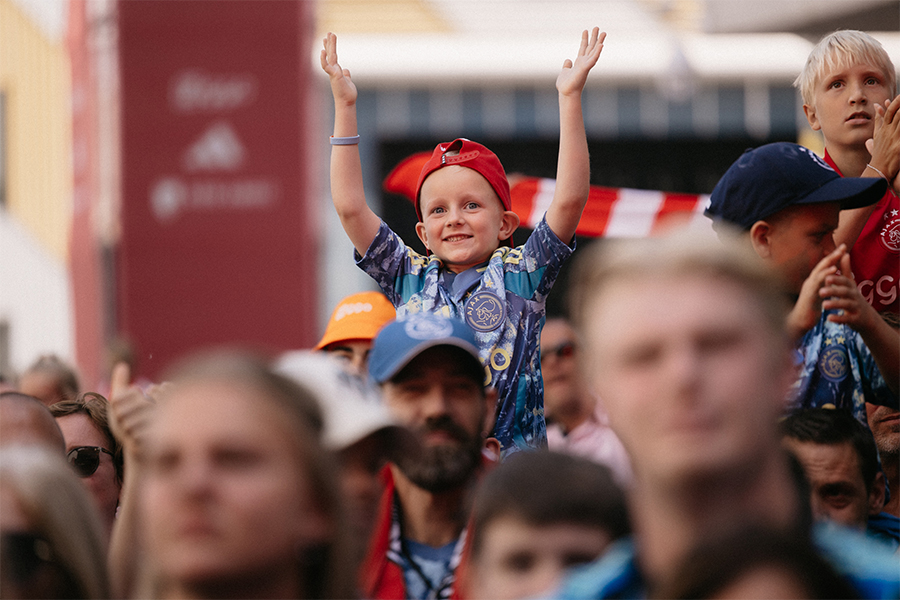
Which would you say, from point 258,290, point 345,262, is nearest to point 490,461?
point 258,290

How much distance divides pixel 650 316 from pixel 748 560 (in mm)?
394

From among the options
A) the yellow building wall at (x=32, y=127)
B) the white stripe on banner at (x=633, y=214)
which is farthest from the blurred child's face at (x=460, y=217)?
the yellow building wall at (x=32, y=127)

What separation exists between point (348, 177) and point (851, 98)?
157cm

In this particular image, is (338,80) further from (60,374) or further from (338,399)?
(60,374)

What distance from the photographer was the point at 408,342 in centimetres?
296

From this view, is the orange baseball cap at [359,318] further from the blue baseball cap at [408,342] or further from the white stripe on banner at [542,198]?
the white stripe on banner at [542,198]

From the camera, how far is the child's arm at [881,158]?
3.57 m

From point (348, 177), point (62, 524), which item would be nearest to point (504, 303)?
A: point (348, 177)

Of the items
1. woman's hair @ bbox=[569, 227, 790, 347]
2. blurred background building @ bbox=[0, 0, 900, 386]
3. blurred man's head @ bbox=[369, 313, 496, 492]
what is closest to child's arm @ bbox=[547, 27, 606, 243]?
blurred man's head @ bbox=[369, 313, 496, 492]

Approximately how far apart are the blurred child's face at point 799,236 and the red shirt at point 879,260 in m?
0.55

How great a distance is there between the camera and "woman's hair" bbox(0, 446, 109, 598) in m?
2.23

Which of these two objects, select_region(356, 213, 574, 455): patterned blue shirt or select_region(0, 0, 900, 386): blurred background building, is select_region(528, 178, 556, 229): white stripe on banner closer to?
select_region(0, 0, 900, 386): blurred background building

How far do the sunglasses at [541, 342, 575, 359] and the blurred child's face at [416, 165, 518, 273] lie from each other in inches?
77.3

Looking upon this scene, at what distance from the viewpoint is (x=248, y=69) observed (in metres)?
12.4
